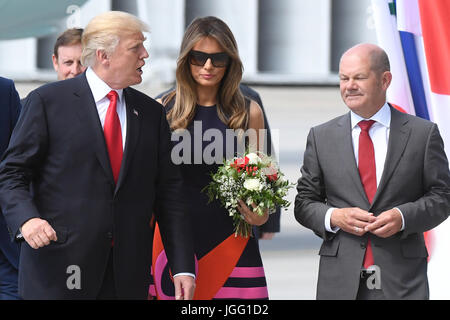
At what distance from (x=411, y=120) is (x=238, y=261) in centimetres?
113

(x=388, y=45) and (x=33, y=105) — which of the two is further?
(x=388, y=45)

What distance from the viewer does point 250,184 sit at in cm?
439

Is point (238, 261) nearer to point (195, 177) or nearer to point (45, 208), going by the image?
point (195, 177)

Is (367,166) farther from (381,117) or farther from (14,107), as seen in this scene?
(14,107)

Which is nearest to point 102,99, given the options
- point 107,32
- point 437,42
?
point 107,32

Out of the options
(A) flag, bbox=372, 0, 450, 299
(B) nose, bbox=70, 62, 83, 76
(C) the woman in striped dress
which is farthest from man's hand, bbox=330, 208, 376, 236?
(B) nose, bbox=70, 62, 83, 76

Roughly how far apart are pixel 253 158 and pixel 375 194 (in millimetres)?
647

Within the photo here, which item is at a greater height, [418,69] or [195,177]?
[418,69]

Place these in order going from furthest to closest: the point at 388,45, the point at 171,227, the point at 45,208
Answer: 1. the point at 388,45
2. the point at 171,227
3. the point at 45,208

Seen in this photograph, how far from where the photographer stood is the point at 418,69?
5195 mm

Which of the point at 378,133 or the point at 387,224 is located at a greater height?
the point at 378,133

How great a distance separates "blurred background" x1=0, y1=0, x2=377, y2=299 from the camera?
7660 mm

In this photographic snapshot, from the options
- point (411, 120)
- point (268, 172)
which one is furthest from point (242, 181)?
point (411, 120)

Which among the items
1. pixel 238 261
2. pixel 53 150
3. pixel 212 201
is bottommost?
pixel 238 261
